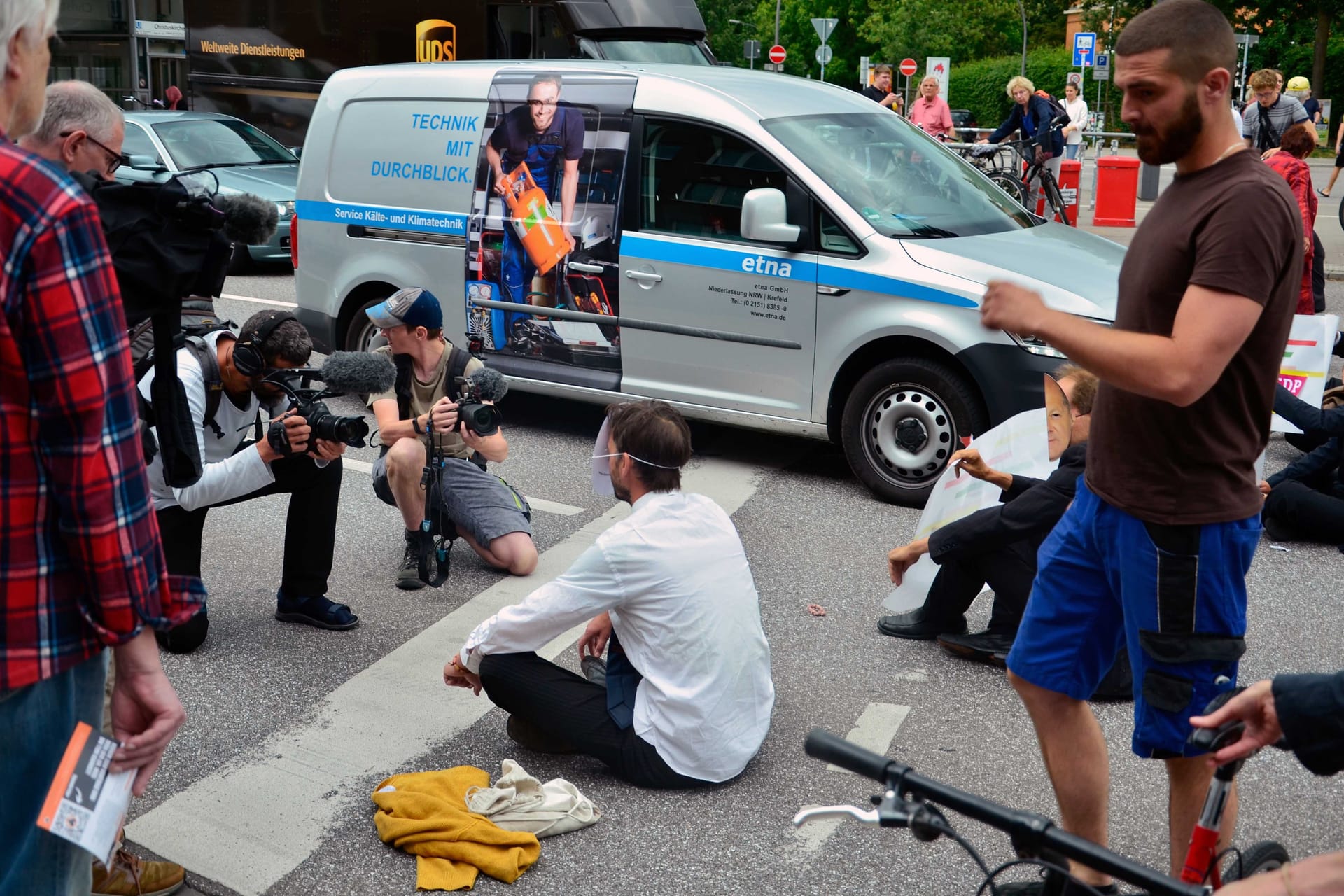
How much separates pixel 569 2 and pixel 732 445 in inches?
314

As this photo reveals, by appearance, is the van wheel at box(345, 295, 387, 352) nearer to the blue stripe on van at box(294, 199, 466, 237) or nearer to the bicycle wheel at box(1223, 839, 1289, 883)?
the blue stripe on van at box(294, 199, 466, 237)

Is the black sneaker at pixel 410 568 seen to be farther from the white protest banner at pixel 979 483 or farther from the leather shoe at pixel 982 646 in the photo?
the leather shoe at pixel 982 646

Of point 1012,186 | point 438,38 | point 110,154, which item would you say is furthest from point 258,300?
point 110,154

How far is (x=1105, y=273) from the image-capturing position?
6469 millimetres

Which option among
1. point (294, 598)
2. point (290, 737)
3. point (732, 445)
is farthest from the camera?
point (732, 445)

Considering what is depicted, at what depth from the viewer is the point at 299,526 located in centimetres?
501

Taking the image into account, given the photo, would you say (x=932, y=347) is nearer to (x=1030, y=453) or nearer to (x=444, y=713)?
(x=1030, y=453)

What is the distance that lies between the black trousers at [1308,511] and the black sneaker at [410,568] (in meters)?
3.76

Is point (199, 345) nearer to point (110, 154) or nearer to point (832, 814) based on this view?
point (110, 154)

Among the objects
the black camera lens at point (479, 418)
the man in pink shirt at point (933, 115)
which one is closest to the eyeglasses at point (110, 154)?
the black camera lens at point (479, 418)

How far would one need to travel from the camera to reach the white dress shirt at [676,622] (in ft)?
12.0

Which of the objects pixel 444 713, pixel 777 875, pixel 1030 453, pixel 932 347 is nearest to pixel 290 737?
pixel 444 713

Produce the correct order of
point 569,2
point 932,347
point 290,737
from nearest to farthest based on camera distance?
point 290,737
point 932,347
point 569,2

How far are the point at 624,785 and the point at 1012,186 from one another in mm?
11718
